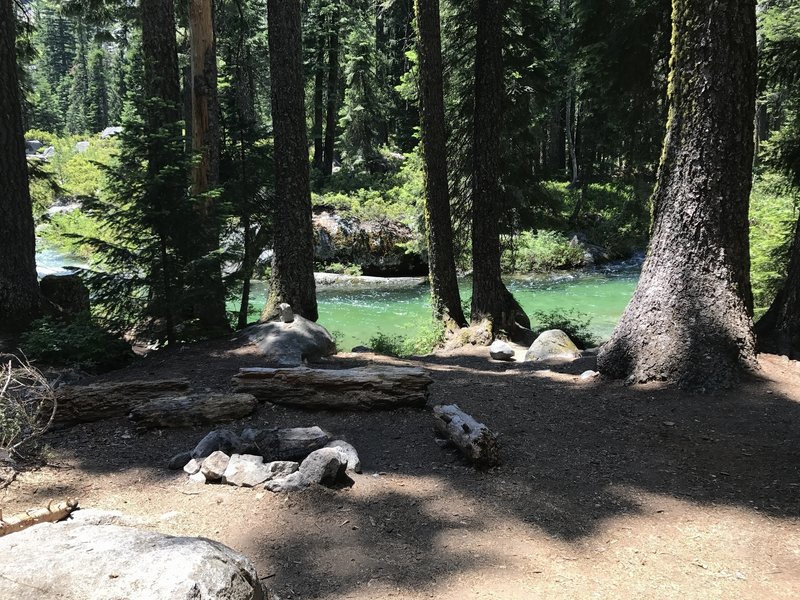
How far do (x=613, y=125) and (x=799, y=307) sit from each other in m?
7.51

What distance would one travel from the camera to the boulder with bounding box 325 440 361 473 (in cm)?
461

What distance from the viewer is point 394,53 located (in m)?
42.2

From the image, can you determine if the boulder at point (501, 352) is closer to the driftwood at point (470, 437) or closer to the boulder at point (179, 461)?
the driftwood at point (470, 437)

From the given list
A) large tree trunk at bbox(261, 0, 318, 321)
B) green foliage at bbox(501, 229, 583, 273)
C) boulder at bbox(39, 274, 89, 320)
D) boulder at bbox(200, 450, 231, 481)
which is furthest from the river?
boulder at bbox(200, 450, 231, 481)

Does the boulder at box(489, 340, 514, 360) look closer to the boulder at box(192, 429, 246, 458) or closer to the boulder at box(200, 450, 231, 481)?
the boulder at box(192, 429, 246, 458)

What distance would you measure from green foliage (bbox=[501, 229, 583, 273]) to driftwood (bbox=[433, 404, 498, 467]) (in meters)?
19.6

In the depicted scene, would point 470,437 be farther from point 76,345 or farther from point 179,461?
point 76,345

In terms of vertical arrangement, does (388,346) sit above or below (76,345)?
below

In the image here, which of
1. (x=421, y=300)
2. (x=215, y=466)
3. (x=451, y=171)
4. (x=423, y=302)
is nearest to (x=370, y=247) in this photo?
(x=421, y=300)

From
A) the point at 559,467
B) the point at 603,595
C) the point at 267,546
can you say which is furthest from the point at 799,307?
the point at 267,546

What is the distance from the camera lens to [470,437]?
15.3 feet

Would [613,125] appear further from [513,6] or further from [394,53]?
[394,53]

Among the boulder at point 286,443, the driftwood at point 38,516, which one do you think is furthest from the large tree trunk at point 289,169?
the driftwood at point 38,516

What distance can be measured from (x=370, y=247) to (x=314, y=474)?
65.2ft
